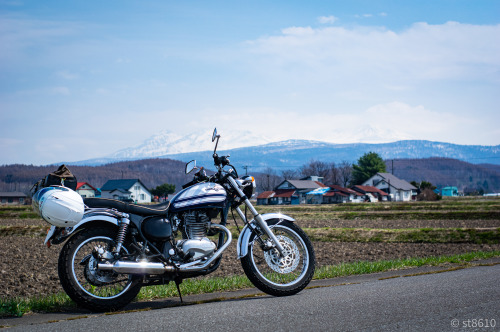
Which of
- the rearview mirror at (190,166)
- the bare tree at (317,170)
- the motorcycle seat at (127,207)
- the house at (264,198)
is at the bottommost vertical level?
the house at (264,198)

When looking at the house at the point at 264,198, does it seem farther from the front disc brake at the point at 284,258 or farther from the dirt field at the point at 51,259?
the front disc brake at the point at 284,258

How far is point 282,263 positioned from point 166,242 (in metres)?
1.64

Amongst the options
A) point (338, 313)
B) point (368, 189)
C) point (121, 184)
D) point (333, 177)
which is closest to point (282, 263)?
point (338, 313)

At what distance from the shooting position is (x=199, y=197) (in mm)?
6906

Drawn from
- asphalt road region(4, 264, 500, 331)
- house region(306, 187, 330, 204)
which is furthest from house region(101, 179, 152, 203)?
asphalt road region(4, 264, 500, 331)

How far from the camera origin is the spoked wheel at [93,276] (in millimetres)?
6172

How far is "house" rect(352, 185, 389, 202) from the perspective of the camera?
12262 centimetres

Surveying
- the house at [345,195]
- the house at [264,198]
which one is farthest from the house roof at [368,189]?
the house at [264,198]

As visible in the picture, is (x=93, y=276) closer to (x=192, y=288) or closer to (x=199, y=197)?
(x=199, y=197)

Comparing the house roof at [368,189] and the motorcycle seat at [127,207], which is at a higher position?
the motorcycle seat at [127,207]

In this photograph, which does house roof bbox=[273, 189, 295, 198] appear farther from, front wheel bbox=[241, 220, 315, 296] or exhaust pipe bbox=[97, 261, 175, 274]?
exhaust pipe bbox=[97, 261, 175, 274]

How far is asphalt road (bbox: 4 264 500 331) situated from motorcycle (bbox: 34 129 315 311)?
427 millimetres

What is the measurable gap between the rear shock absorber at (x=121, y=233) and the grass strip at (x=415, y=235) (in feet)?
58.5

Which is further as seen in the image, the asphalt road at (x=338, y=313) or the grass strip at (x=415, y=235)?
the grass strip at (x=415, y=235)
